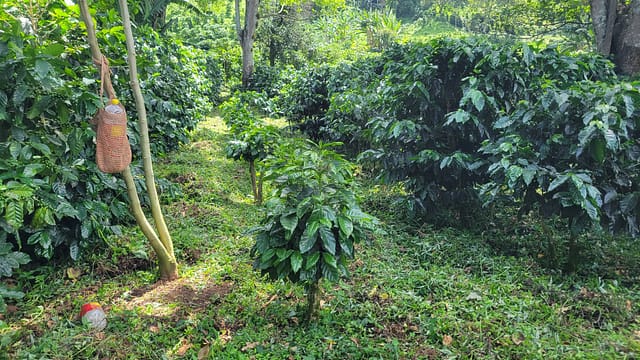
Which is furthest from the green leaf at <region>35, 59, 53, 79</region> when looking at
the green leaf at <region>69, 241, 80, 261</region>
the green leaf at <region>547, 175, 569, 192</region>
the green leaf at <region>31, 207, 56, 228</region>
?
the green leaf at <region>547, 175, 569, 192</region>

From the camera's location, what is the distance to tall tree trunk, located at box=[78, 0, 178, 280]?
2.17 metres

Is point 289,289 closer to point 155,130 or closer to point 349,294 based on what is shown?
point 349,294

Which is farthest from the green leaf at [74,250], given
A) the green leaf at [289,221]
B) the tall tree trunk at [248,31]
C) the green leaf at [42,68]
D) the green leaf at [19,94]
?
the tall tree trunk at [248,31]

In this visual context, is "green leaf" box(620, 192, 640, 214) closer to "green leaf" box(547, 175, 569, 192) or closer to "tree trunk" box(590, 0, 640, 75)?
"green leaf" box(547, 175, 569, 192)

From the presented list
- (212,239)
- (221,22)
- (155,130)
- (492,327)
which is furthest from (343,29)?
(492,327)

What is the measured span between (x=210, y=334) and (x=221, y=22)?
17.9m

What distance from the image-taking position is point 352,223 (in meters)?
2.15

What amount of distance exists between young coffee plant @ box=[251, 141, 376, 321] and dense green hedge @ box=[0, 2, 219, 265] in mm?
1177

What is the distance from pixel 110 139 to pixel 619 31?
5.20 metres

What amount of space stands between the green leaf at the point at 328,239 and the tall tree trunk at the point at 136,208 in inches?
50.0

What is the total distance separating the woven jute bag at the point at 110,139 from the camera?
7.15 ft

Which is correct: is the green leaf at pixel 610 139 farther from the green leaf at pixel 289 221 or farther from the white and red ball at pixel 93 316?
the white and red ball at pixel 93 316

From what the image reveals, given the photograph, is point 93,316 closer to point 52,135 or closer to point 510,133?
point 52,135

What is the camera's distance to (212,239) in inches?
138
